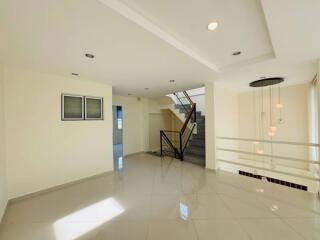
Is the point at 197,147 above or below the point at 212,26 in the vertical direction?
below

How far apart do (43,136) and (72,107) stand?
858 mm

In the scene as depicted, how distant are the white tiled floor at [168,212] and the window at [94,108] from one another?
165cm

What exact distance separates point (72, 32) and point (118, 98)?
14.6ft

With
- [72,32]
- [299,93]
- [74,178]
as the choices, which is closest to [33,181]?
[74,178]

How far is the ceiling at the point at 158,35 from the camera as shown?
56.9 inches

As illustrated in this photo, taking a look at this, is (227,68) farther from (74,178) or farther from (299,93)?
(74,178)

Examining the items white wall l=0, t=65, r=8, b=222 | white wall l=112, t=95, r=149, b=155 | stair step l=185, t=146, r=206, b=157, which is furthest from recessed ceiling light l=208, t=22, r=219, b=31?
white wall l=112, t=95, r=149, b=155

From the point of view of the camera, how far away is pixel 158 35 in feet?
6.07

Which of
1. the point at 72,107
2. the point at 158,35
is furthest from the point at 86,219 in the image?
the point at 158,35

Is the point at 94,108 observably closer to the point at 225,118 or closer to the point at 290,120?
the point at 225,118

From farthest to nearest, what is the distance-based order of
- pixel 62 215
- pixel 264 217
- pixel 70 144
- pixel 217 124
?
pixel 217 124
pixel 70 144
pixel 62 215
pixel 264 217

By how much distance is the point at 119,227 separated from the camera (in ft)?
6.73

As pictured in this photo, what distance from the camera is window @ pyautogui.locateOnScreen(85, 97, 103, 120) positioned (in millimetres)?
3865

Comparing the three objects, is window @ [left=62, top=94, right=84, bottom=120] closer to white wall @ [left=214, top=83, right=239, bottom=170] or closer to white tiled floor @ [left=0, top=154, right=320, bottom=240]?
white tiled floor @ [left=0, top=154, right=320, bottom=240]
